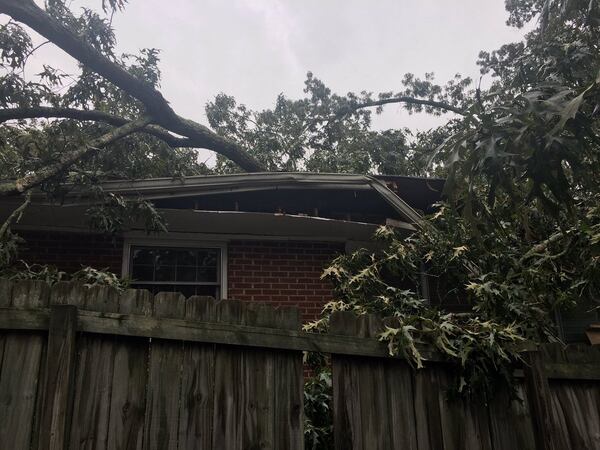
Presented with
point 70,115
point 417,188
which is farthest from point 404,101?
point 70,115

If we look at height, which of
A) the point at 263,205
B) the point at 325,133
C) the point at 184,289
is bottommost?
the point at 184,289

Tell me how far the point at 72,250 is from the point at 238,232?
6.60 feet

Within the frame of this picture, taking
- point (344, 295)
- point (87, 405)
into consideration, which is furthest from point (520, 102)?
point (87, 405)

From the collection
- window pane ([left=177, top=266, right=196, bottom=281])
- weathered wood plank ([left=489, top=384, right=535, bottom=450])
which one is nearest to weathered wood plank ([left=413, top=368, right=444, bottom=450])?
weathered wood plank ([left=489, top=384, right=535, bottom=450])

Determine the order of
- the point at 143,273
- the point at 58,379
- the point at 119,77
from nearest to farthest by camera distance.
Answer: the point at 58,379, the point at 143,273, the point at 119,77

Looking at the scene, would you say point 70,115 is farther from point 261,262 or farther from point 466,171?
point 466,171

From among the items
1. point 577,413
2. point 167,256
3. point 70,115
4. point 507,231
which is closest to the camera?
point 577,413

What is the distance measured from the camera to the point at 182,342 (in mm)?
3041

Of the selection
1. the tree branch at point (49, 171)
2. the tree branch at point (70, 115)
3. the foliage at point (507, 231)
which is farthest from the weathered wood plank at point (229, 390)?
the tree branch at point (70, 115)

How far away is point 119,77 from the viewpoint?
938cm

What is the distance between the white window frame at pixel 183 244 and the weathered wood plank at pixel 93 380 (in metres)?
3.82

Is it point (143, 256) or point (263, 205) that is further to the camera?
point (143, 256)

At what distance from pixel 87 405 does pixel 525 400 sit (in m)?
2.66

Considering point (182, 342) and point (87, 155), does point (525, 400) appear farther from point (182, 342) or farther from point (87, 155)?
point (87, 155)
